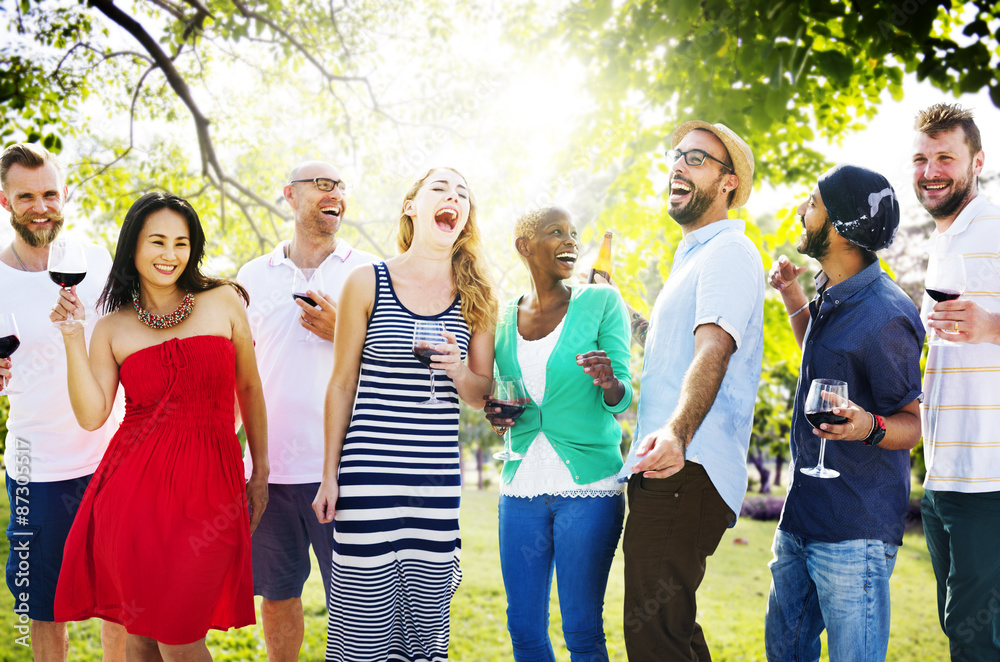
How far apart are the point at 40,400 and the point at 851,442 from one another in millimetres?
3817

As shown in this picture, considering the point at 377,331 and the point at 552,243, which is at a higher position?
the point at 552,243

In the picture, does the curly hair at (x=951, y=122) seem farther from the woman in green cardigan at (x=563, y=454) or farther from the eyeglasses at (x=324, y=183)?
the eyeglasses at (x=324, y=183)

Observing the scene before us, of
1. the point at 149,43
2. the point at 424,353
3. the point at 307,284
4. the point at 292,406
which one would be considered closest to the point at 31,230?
the point at 307,284

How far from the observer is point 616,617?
7.85 metres

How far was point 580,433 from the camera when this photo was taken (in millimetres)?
2941

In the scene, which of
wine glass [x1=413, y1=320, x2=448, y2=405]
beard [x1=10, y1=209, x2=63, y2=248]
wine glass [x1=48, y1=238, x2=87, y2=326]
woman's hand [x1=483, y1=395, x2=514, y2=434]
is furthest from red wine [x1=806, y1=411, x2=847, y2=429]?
beard [x1=10, y1=209, x2=63, y2=248]

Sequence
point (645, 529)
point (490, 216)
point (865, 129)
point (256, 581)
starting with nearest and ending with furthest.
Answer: point (645, 529)
point (256, 581)
point (865, 129)
point (490, 216)

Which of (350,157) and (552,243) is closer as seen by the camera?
(552,243)

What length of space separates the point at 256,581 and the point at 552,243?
2365mm

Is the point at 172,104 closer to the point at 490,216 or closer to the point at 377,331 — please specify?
the point at 490,216

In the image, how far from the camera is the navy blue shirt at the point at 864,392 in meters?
2.57

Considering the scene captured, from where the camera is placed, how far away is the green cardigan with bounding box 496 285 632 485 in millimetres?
2914

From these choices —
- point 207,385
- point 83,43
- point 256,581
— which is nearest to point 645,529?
point 207,385

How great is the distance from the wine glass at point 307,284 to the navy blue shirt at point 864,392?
2.39 m
